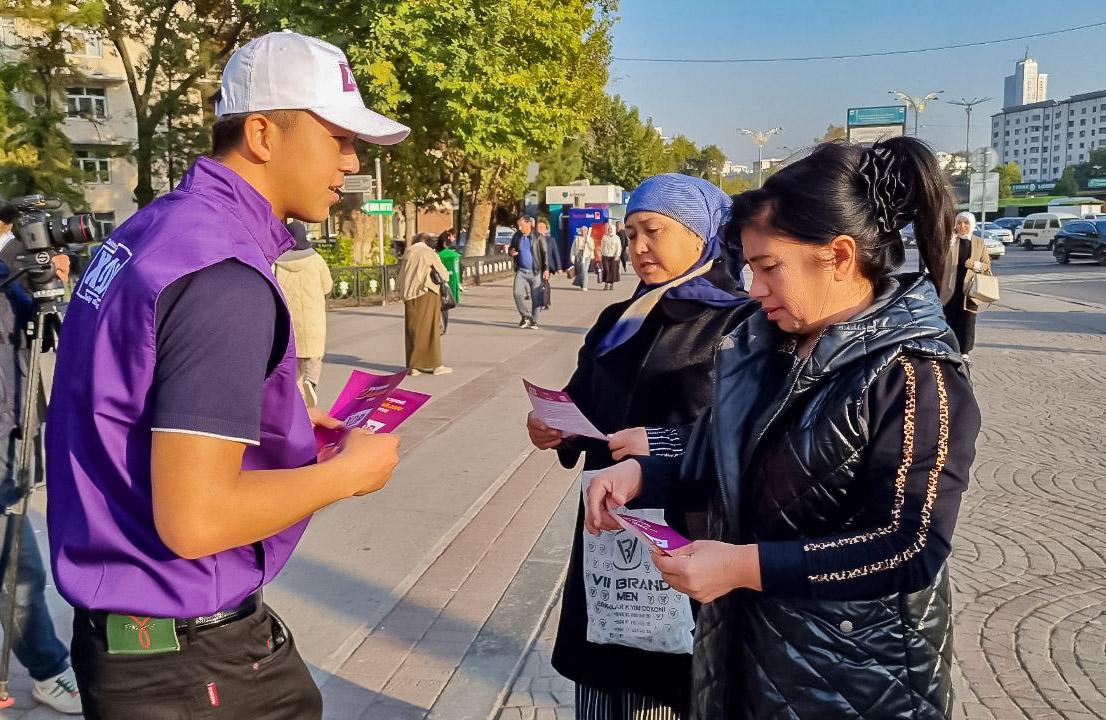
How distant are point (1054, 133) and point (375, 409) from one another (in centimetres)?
21226

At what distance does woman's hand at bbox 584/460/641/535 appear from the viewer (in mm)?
2260

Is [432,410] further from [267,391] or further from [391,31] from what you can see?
[391,31]

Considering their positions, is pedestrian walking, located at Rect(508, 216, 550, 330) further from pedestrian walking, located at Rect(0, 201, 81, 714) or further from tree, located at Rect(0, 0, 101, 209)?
pedestrian walking, located at Rect(0, 201, 81, 714)

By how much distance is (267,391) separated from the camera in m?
1.71

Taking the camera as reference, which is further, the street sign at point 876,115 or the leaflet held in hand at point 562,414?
the street sign at point 876,115

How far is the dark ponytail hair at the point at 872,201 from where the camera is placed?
179 cm

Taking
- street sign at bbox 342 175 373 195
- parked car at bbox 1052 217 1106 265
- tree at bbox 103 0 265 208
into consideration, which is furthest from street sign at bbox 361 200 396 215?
parked car at bbox 1052 217 1106 265

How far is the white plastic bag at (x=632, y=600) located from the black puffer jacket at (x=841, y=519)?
0.58 meters

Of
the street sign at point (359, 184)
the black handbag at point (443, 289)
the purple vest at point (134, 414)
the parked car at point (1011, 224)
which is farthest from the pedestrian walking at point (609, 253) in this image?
the parked car at point (1011, 224)

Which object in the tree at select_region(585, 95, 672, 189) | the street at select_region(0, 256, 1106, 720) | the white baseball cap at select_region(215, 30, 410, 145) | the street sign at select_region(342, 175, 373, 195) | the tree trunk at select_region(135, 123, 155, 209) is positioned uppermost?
the tree at select_region(585, 95, 672, 189)

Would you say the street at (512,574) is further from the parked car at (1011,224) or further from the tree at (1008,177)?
the tree at (1008,177)

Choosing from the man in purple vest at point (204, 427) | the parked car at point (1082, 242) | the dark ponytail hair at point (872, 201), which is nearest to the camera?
the man in purple vest at point (204, 427)

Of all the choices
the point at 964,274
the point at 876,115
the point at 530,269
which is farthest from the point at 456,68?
the point at 876,115

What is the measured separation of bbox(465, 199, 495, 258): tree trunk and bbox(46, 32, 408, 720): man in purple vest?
28802 mm
